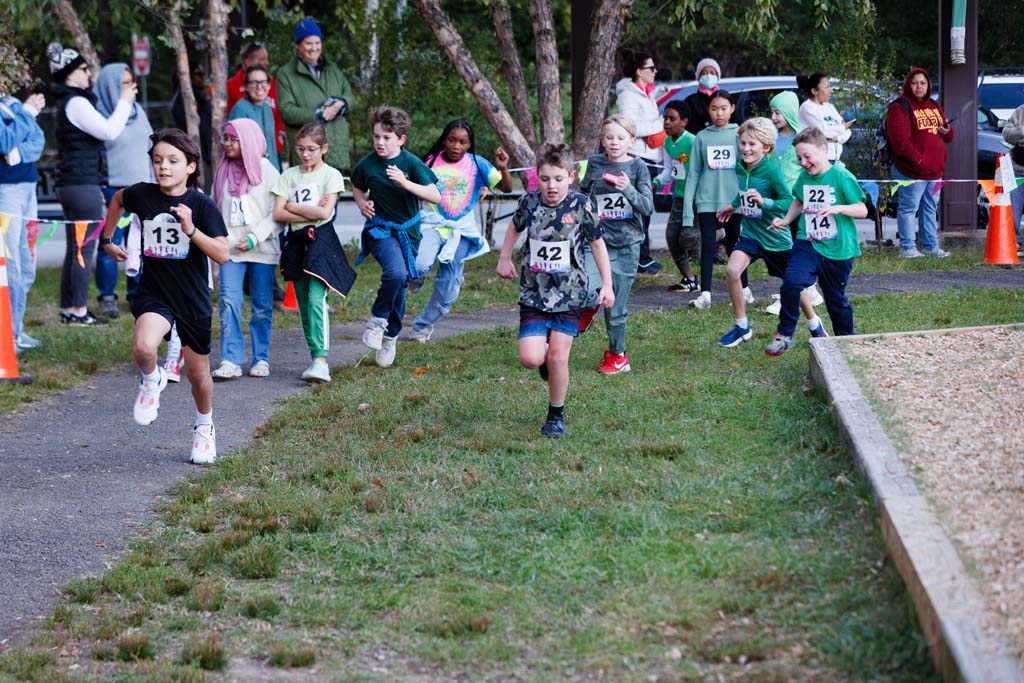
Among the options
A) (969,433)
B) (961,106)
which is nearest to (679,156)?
(961,106)

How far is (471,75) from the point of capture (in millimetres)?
13156

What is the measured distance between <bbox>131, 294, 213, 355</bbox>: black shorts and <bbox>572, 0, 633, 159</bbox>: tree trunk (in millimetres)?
7229

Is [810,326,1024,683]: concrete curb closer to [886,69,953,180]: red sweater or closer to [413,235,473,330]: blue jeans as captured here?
[413,235,473,330]: blue jeans

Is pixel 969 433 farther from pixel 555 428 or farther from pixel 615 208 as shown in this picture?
pixel 615 208

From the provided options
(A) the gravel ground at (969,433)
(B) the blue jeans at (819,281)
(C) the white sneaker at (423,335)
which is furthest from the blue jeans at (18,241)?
(A) the gravel ground at (969,433)

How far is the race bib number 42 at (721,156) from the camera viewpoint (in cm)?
1109

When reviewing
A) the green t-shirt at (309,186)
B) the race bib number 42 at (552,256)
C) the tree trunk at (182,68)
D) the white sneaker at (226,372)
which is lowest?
the white sneaker at (226,372)

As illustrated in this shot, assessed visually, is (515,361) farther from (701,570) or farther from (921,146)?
(921,146)

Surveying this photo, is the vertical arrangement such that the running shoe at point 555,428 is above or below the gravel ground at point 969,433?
below

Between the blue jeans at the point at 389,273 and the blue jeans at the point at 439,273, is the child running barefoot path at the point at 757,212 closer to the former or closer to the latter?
the blue jeans at the point at 439,273

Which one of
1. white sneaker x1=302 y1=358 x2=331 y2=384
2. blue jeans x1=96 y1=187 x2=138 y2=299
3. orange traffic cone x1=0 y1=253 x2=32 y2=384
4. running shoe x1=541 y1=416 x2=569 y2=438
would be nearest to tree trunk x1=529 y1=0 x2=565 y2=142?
blue jeans x1=96 y1=187 x2=138 y2=299

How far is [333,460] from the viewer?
23.0ft

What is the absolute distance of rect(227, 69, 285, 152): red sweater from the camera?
12.2 meters

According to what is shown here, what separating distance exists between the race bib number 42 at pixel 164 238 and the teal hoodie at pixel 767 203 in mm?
4243
